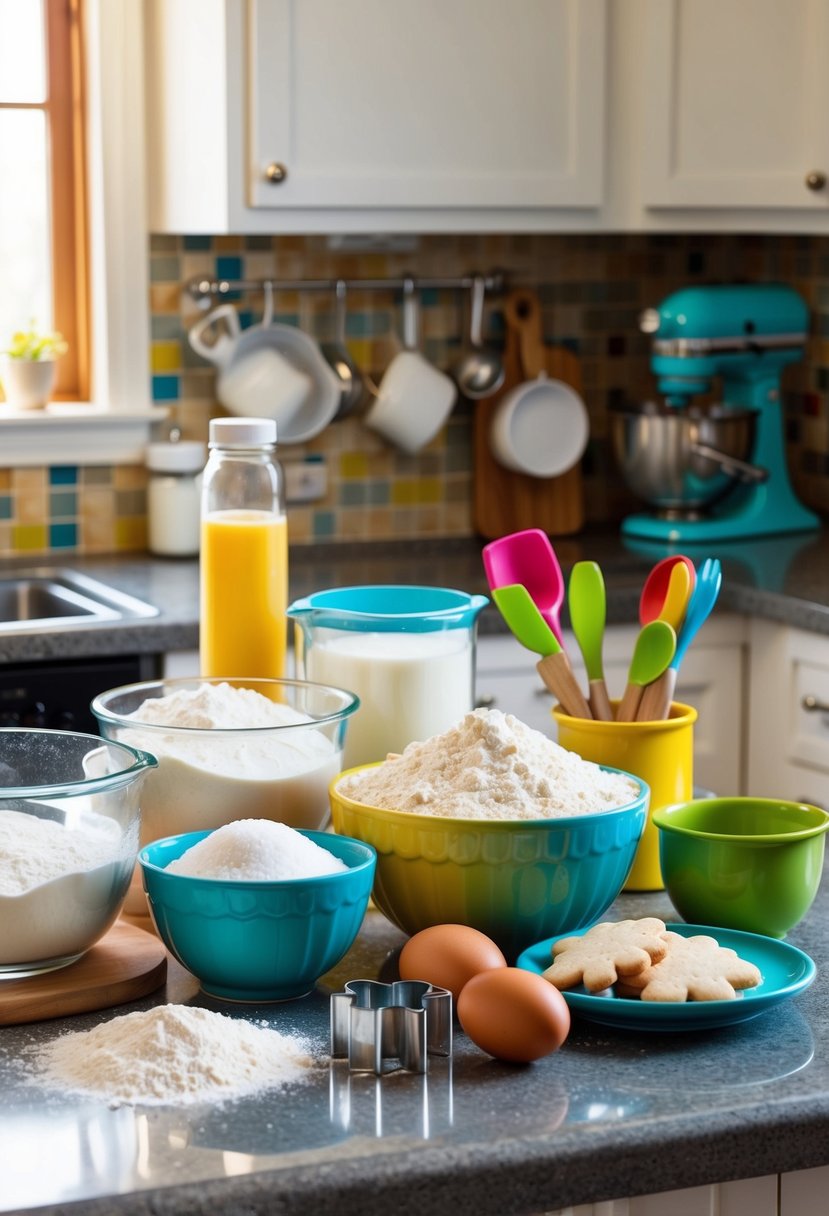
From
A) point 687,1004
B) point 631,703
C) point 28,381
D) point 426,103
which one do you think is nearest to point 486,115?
point 426,103

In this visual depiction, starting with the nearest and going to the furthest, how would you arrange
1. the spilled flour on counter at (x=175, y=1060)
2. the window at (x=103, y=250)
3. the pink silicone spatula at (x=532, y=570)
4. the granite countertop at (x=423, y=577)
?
the spilled flour on counter at (x=175, y=1060) < the pink silicone spatula at (x=532, y=570) < the granite countertop at (x=423, y=577) < the window at (x=103, y=250)

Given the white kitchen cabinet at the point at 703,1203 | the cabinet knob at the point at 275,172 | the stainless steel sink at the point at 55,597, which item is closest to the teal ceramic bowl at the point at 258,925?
the white kitchen cabinet at the point at 703,1203

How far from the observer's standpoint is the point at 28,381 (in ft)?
9.74

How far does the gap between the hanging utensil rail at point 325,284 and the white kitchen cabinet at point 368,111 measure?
142mm

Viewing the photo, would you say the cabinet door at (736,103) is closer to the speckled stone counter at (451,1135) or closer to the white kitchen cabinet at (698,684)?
the white kitchen cabinet at (698,684)

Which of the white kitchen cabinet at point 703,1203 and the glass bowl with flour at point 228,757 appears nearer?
the white kitchen cabinet at point 703,1203

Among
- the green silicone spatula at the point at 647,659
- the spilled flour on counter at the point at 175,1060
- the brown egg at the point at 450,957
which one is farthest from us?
the green silicone spatula at the point at 647,659

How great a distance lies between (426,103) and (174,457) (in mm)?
745

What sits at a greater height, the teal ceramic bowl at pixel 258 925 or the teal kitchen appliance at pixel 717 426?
the teal kitchen appliance at pixel 717 426

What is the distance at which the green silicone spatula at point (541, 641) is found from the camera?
4.52 feet

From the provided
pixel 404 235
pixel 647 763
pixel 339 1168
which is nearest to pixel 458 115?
pixel 404 235

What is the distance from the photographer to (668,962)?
112 centimetres

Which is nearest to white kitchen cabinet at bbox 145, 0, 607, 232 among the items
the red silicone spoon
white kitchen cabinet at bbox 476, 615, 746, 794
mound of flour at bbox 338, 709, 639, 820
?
white kitchen cabinet at bbox 476, 615, 746, 794

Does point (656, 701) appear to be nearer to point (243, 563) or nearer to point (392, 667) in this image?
point (392, 667)
